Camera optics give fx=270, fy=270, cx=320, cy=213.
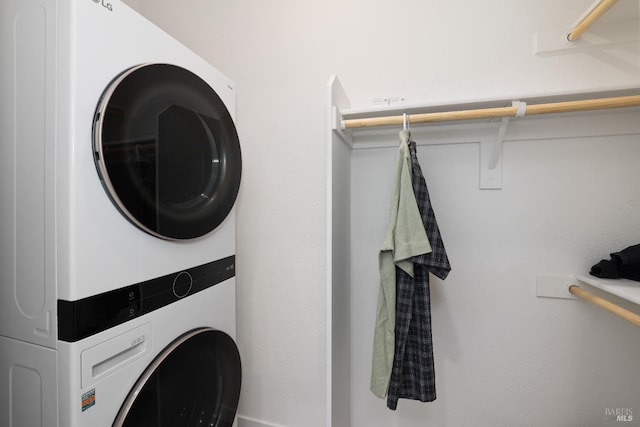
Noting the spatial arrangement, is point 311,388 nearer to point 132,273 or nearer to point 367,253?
point 367,253

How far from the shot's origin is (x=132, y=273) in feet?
2.28

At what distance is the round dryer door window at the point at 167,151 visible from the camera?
2.09 ft

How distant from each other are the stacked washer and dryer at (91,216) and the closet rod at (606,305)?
1.27 metres

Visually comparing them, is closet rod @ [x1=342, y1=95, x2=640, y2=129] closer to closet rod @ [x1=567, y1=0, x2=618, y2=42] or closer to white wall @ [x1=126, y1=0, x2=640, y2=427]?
white wall @ [x1=126, y1=0, x2=640, y2=427]

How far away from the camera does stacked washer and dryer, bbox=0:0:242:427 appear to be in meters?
0.59

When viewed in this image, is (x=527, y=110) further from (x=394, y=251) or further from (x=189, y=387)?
(x=189, y=387)

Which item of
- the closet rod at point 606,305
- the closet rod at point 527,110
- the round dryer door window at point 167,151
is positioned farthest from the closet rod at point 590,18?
the round dryer door window at point 167,151

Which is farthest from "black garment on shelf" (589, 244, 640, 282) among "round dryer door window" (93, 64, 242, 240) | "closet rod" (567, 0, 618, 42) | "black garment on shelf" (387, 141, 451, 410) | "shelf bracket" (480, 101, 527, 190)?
"round dryer door window" (93, 64, 242, 240)

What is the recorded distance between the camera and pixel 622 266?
91 cm

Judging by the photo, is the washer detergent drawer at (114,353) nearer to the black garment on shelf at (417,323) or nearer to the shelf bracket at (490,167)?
the black garment on shelf at (417,323)

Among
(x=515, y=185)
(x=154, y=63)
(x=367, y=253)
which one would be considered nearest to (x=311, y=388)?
(x=367, y=253)

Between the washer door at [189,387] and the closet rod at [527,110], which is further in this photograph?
the closet rod at [527,110]

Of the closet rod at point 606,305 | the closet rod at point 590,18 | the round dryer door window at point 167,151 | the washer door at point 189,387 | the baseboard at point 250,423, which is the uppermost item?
the closet rod at point 590,18

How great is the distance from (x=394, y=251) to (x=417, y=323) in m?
0.27
